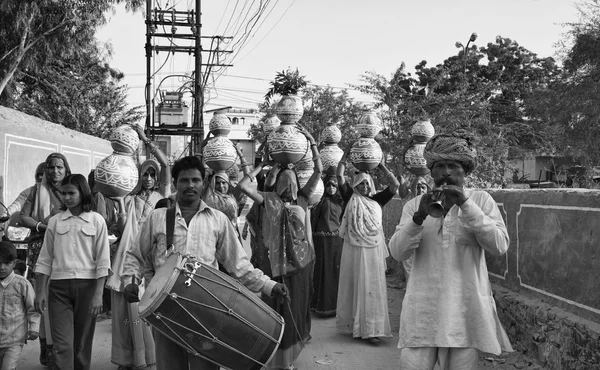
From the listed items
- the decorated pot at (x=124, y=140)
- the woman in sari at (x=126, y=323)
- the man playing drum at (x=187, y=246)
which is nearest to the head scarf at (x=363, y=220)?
the woman in sari at (x=126, y=323)

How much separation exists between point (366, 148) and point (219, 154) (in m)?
1.78

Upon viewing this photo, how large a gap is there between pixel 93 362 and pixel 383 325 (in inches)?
122

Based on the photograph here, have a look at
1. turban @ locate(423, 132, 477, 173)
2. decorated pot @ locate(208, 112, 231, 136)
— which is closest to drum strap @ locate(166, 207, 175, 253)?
turban @ locate(423, 132, 477, 173)

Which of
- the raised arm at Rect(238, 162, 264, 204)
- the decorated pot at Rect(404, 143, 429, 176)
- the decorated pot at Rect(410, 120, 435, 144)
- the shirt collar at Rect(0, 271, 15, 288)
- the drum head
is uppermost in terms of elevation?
the decorated pot at Rect(410, 120, 435, 144)

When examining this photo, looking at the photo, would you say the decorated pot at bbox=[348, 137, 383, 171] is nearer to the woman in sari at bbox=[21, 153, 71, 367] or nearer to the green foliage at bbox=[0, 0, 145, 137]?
the woman in sari at bbox=[21, 153, 71, 367]

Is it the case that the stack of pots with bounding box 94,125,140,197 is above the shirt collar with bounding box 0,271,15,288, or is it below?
above

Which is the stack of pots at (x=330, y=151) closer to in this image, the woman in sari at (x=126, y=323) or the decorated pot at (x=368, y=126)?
the decorated pot at (x=368, y=126)

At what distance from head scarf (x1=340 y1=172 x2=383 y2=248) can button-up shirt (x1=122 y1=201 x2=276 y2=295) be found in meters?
3.31

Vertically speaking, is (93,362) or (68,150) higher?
(68,150)

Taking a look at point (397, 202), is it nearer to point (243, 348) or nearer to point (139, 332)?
point (139, 332)

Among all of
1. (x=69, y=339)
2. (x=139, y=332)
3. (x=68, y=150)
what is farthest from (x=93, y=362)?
Answer: (x=68, y=150)

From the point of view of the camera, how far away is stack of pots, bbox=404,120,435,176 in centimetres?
681

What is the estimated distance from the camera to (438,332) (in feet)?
11.3

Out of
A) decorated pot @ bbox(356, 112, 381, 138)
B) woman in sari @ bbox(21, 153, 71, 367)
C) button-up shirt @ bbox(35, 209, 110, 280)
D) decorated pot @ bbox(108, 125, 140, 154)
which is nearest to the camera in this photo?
button-up shirt @ bbox(35, 209, 110, 280)
